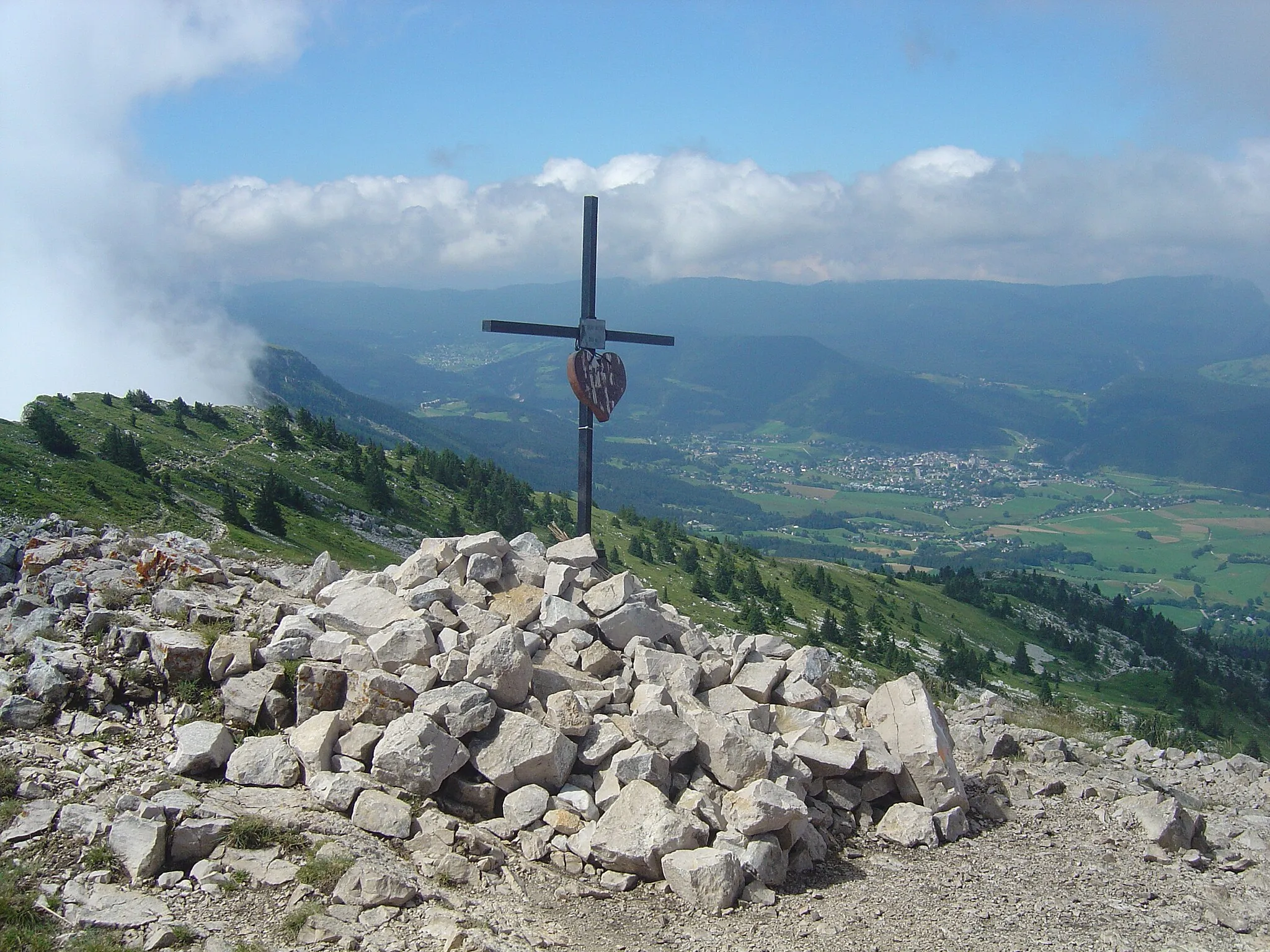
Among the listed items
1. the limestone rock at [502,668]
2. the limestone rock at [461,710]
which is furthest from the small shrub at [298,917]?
the limestone rock at [502,668]

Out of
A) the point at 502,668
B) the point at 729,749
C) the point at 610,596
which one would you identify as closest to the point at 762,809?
Answer: the point at 729,749

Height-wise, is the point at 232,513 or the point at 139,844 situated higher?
the point at 139,844

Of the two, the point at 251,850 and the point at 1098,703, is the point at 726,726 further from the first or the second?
the point at 1098,703

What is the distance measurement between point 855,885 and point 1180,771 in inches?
401

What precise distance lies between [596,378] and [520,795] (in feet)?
30.5

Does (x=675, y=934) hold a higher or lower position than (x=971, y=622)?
higher

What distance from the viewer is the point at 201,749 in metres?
10.3

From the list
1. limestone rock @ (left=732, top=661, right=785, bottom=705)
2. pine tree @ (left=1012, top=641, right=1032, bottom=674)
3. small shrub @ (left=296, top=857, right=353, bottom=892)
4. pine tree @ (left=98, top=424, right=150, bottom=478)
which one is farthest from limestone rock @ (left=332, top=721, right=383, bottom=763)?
pine tree @ (left=1012, top=641, right=1032, bottom=674)

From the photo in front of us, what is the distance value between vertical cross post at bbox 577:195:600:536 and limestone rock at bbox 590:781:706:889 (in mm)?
8013

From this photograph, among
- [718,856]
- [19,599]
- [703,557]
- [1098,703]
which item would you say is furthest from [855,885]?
[1098,703]

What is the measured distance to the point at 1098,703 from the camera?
72812 mm

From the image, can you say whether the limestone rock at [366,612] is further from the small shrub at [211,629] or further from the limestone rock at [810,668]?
the limestone rock at [810,668]

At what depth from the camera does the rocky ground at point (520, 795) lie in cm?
866

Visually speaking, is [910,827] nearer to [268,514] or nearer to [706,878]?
[706,878]
